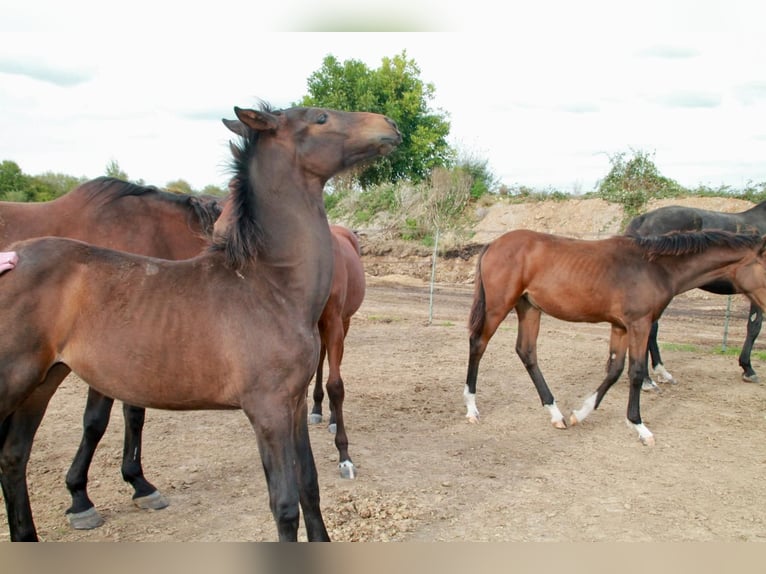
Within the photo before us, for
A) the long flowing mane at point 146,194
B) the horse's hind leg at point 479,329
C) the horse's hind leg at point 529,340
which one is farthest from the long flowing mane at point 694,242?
the long flowing mane at point 146,194

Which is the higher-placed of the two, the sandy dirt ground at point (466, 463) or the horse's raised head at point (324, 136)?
the horse's raised head at point (324, 136)

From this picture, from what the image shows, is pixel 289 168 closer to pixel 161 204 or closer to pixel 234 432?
pixel 161 204

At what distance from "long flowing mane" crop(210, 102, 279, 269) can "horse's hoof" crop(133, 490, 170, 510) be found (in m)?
2.09

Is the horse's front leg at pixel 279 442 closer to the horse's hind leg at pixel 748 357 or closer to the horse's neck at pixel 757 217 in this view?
the horse's hind leg at pixel 748 357

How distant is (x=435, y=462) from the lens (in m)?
5.02

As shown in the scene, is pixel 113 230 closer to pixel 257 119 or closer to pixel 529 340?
pixel 257 119

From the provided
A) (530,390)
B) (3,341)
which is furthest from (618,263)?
(3,341)

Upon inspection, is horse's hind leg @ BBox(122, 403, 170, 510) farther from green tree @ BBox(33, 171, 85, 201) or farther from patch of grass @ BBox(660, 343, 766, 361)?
green tree @ BBox(33, 171, 85, 201)

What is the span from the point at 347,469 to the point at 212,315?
2.39 m

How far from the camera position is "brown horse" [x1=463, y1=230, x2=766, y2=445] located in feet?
19.8

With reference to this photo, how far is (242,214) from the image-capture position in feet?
9.67

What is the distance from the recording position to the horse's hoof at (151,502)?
4.09 metres

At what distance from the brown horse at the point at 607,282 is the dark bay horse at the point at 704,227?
5.83 ft

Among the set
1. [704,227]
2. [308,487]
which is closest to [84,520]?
[308,487]
